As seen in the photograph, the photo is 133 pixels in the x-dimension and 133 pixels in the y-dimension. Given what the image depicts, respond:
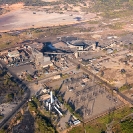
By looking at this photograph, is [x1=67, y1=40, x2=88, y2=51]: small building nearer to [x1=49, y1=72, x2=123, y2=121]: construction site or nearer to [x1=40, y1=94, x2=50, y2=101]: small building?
[x1=49, y1=72, x2=123, y2=121]: construction site

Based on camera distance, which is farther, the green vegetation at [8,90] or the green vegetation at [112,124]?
the green vegetation at [8,90]

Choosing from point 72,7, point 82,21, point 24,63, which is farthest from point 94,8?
point 24,63

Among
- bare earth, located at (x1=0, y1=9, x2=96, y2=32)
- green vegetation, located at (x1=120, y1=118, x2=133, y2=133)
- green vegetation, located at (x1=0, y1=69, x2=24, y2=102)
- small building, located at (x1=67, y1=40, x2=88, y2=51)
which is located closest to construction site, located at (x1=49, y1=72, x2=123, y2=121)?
green vegetation, located at (x1=120, y1=118, x2=133, y2=133)

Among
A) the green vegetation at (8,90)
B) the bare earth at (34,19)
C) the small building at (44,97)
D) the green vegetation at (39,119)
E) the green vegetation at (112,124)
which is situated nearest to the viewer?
the green vegetation at (112,124)

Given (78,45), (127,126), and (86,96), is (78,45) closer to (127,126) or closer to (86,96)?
(86,96)

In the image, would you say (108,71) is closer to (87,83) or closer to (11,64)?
(87,83)

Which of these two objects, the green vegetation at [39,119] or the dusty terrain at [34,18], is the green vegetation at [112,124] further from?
the dusty terrain at [34,18]

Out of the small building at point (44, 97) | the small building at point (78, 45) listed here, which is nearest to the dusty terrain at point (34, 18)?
the small building at point (78, 45)

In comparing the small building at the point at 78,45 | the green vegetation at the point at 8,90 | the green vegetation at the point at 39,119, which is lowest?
the green vegetation at the point at 39,119
